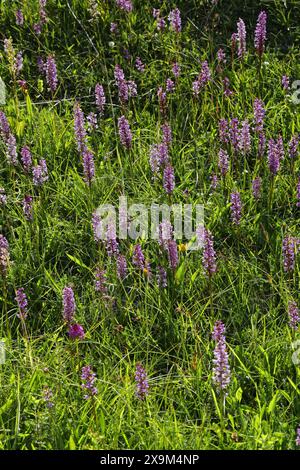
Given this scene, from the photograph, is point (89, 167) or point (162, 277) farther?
point (89, 167)

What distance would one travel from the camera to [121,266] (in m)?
4.08

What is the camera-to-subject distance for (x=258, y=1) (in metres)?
5.99

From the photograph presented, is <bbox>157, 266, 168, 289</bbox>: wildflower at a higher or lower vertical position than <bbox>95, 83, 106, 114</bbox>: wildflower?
lower

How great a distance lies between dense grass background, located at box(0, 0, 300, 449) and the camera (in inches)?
138

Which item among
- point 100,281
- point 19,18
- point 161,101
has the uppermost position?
point 19,18

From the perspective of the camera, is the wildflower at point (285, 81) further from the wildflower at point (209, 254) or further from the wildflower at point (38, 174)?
the wildflower at point (209, 254)

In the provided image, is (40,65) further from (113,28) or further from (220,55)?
(220,55)

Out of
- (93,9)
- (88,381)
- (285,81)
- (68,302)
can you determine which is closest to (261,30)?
(285,81)

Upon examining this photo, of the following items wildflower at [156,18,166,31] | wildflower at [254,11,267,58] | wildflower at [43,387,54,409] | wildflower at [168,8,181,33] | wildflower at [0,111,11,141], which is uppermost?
wildflower at [156,18,166,31]

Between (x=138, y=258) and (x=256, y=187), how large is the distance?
0.88 meters

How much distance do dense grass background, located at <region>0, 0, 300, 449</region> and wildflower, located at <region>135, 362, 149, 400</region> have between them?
0.07 meters

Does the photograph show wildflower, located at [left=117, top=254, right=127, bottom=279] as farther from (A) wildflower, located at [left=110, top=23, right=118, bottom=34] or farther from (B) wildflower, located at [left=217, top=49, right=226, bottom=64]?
(A) wildflower, located at [left=110, top=23, right=118, bottom=34]

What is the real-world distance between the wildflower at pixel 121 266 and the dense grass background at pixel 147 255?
0.09 m

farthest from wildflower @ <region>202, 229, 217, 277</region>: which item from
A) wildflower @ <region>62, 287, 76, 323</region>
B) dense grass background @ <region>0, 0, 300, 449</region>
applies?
wildflower @ <region>62, 287, 76, 323</region>
